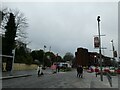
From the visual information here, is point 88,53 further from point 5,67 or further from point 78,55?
point 5,67

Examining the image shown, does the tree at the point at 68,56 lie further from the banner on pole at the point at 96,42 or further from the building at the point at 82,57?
the banner on pole at the point at 96,42

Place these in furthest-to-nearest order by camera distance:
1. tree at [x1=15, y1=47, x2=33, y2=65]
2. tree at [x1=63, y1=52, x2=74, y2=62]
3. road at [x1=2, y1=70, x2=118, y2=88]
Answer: tree at [x1=63, y1=52, x2=74, y2=62] → tree at [x1=15, y1=47, x2=33, y2=65] → road at [x1=2, y1=70, x2=118, y2=88]

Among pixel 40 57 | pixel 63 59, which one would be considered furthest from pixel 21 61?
pixel 63 59

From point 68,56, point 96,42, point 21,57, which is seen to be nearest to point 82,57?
point 68,56

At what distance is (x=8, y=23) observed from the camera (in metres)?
56.9

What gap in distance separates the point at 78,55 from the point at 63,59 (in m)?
11.1

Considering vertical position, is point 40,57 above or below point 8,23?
below

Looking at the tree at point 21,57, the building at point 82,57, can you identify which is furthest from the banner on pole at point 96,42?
the building at point 82,57

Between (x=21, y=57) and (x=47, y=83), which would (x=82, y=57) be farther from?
(x=47, y=83)

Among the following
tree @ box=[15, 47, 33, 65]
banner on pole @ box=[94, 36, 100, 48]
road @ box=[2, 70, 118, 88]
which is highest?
banner on pole @ box=[94, 36, 100, 48]

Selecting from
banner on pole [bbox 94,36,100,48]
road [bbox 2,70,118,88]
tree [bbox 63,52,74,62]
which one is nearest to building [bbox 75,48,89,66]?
tree [bbox 63,52,74,62]

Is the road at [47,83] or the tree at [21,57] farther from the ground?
the tree at [21,57]

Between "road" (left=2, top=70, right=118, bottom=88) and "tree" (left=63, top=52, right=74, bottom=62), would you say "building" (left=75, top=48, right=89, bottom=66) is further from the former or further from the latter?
"road" (left=2, top=70, right=118, bottom=88)

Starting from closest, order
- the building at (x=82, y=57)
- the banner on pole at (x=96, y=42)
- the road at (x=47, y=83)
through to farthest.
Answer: the road at (x=47, y=83), the banner on pole at (x=96, y=42), the building at (x=82, y=57)
